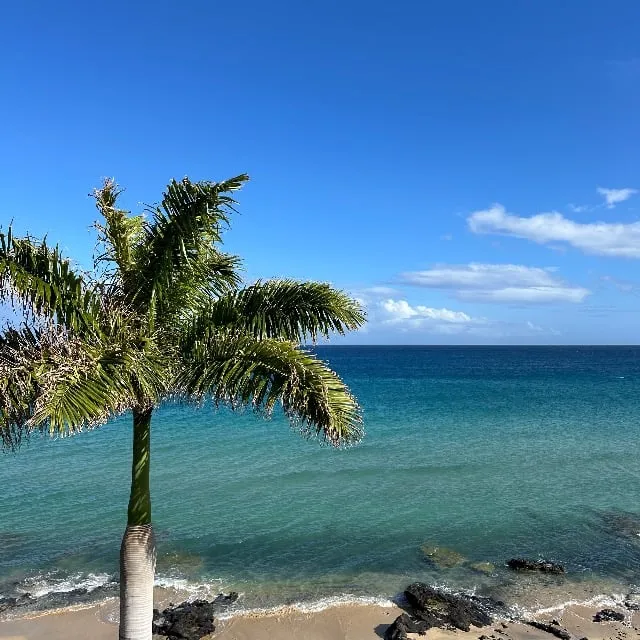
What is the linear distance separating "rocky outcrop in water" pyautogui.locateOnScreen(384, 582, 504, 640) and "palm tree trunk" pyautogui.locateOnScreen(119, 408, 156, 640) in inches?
254

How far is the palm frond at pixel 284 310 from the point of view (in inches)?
332

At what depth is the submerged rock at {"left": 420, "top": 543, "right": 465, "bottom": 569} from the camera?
1628 cm

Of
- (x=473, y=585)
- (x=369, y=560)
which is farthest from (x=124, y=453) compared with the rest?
(x=473, y=585)

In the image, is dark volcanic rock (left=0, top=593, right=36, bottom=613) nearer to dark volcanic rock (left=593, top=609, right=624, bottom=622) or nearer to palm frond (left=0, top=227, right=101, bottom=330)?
palm frond (left=0, top=227, right=101, bottom=330)

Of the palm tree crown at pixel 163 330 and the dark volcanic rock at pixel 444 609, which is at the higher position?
the palm tree crown at pixel 163 330

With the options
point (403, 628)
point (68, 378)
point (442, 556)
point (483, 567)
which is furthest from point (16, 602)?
point (483, 567)

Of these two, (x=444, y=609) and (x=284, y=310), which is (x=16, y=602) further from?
(x=284, y=310)

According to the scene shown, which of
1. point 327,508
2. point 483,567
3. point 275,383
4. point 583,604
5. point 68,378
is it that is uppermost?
point 68,378

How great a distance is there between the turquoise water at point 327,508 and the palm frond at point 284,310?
407cm

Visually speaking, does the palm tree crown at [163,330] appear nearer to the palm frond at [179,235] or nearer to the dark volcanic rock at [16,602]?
the palm frond at [179,235]

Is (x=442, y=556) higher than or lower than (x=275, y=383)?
lower

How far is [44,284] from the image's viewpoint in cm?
705

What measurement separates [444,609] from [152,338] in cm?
999

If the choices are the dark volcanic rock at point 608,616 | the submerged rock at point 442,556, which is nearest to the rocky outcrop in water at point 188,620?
the submerged rock at point 442,556
